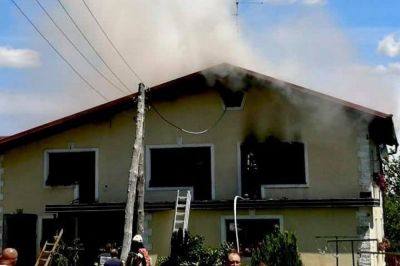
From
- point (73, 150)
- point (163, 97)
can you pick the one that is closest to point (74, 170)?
point (73, 150)

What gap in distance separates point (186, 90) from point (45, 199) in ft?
17.5

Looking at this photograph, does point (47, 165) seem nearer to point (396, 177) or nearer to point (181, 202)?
point (181, 202)

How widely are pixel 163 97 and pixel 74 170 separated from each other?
3479 mm

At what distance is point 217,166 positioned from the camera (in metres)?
21.9

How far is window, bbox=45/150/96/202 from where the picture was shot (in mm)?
22438

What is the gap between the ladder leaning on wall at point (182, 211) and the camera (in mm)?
20197

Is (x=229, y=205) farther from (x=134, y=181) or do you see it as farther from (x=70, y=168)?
(x=70, y=168)

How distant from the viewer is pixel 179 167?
2219cm

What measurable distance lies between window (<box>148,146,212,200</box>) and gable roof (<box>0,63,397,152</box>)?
162 cm

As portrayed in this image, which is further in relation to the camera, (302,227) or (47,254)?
(302,227)

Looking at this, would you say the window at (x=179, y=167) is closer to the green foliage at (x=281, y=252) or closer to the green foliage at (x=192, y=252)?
the green foliage at (x=192, y=252)

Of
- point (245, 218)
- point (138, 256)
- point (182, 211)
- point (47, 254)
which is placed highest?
point (182, 211)

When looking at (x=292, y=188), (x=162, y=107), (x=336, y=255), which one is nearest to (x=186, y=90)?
(x=162, y=107)

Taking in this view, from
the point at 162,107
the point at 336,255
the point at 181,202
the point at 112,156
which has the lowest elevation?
the point at 336,255
